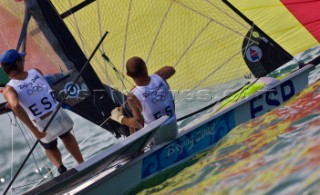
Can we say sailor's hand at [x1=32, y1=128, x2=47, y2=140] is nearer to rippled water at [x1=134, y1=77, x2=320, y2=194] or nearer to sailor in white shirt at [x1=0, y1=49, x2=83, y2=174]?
sailor in white shirt at [x1=0, y1=49, x2=83, y2=174]

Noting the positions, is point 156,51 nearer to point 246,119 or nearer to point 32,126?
point 246,119

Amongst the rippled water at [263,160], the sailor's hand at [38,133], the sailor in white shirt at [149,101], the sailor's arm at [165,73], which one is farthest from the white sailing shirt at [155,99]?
the sailor's hand at [38,133]

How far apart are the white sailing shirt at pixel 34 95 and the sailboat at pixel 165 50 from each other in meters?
0.51

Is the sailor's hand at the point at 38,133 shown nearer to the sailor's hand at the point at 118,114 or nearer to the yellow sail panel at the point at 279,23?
the sailor's hand at the point at 118,114

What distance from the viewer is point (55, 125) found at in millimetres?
5125

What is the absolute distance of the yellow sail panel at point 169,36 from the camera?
18.9ft

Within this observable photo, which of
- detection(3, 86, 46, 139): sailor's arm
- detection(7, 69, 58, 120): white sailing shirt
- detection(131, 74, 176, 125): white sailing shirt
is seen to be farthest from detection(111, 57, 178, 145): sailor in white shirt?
detection(3, 86, 46, 139): sailor's arm

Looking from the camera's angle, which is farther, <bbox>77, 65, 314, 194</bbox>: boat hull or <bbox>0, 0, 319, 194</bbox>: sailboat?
<bbox>0, 0, 319, 194</bbox>: sailboat

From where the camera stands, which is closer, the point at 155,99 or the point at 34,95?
the point at 34,95

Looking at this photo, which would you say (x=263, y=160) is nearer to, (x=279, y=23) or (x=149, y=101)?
(x=149, y=101)

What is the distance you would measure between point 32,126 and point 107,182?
577 millimetres

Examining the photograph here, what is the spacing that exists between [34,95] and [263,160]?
5.09ft

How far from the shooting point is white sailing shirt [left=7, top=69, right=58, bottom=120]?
5.00 meters

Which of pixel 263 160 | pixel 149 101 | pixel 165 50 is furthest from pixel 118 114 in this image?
pixel 263 160
